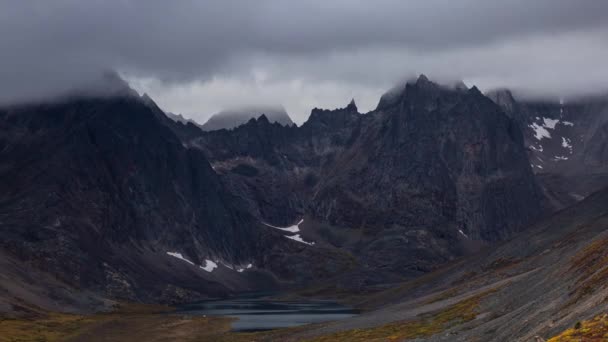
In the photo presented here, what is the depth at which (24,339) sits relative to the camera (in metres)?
191

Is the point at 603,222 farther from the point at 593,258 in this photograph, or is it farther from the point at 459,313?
the point at 593,258

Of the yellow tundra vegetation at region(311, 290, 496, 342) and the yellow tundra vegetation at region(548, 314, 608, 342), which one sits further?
the yellow tundra vegetation at region(311, 290, 496, 342)

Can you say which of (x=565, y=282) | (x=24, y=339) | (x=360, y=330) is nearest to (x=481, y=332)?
(x=565, y=282)

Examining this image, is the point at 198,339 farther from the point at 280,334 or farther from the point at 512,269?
the point at 512,269

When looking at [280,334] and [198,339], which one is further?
[198,339]

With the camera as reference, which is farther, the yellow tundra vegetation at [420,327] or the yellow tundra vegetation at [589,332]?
the yellow tundra vegetation at [420,327]

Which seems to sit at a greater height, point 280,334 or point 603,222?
point 603,222

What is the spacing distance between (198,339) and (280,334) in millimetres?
28752

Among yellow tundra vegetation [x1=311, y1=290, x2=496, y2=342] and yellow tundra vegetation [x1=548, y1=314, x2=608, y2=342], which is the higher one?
yellow tundra vegetation [x1=548, y1=314, x2=608, y2=342]

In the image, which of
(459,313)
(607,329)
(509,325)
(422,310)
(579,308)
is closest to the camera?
(607,329)

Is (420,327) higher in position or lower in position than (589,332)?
lower

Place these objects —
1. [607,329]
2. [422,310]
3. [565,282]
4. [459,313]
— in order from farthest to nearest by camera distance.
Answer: [422,310] < [459,313] < [565,282] < [607,329]

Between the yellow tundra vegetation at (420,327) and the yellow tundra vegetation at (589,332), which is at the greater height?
the yellow tundra vegetation at (589,332)

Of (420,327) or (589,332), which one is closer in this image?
(589,332)
